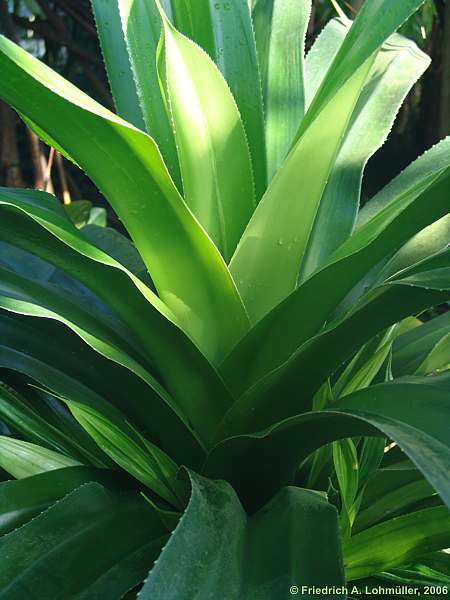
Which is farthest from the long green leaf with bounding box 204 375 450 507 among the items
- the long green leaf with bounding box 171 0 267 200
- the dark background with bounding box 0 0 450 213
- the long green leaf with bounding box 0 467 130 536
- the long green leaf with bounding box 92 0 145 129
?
the dark background with bounding box 0 0 450 213

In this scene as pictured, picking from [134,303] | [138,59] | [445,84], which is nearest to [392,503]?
[134,303]

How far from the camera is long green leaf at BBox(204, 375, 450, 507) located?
0.48 meters

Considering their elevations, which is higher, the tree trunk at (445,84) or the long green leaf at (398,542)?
the tree trunk at (445,84)

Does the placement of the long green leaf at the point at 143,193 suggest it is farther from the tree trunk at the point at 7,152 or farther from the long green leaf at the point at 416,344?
the tree trunk at the point at 7,152

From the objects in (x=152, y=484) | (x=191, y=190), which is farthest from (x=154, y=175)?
(x=152, y=484)

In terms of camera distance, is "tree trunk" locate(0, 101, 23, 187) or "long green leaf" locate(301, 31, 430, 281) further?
"tree trunk" locate(0, 101, 23, 187)

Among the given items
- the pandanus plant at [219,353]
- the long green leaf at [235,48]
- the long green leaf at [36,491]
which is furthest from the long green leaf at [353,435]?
the long green leaf at [235,48]

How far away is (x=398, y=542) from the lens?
64 cm

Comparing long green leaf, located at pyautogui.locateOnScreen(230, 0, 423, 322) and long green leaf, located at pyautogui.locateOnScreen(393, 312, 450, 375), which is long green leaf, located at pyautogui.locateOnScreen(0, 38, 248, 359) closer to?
long green leaf, located at pyautogui.locateOnScreen(230, 0, 423, 322)

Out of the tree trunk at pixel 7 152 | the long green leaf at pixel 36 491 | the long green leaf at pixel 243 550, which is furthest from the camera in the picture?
the tree trunk at pixel 7 152

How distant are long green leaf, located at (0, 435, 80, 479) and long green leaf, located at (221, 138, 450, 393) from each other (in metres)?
0.16

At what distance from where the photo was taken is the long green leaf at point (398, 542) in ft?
2.07

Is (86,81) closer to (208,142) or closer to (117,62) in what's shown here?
(117,62)

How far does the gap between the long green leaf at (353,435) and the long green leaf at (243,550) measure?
4cm
